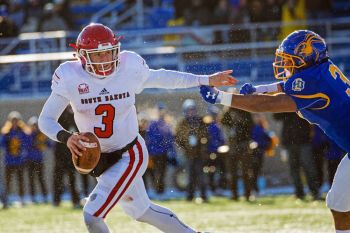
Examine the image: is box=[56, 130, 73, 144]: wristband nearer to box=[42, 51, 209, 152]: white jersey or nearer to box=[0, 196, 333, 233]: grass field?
box=[42, 51, 209, 152]: white jersey

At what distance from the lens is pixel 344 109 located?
18.9 feet

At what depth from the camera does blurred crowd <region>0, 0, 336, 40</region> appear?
42.9 ft

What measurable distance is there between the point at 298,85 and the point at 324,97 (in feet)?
0.60

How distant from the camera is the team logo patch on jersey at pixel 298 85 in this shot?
18.6ft

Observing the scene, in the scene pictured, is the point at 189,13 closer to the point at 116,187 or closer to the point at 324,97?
the point at 324,97

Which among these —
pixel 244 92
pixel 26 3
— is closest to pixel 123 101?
pixel 244 92

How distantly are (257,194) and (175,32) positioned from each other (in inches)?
110

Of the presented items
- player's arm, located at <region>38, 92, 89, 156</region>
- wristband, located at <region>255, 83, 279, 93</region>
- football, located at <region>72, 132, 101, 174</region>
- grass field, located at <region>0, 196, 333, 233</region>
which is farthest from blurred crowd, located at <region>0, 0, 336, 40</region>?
football, located at <region>72, 132, 101, 174</region>

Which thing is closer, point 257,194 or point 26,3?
point 257,194

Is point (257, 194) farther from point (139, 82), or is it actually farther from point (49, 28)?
point (139, 82)

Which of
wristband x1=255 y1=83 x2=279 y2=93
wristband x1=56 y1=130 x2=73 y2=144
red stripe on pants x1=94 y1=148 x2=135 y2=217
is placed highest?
wristband x1=255 y1=83 x2=279 y2=93

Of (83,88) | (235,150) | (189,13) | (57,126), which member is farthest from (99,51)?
(189,13)

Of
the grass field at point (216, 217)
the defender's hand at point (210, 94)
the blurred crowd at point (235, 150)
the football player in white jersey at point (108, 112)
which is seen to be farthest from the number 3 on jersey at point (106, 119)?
the blurred crowd at point (235, 150)

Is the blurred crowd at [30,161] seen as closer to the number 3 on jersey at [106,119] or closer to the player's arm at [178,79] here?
the player's arm at [178,79]
